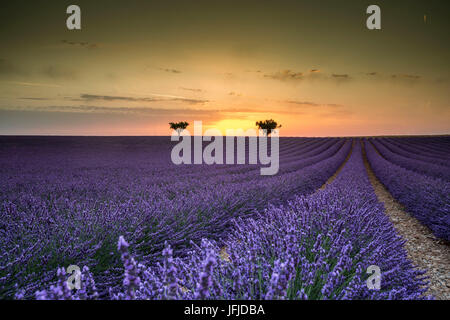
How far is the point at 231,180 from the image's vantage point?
6.16 metres

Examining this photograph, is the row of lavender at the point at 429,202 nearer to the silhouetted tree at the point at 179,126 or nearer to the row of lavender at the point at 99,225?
the row of lavender at the point at 99,225

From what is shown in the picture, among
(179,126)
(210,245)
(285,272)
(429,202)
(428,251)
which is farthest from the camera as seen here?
(179,126)

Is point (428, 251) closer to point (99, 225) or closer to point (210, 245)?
point (210, 245)

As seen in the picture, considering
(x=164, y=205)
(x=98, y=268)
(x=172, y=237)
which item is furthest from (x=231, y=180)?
(x=98, y=268)

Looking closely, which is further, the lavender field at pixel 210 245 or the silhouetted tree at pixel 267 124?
the silhouetted tree at pixel 267 124

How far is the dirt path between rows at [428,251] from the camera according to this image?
8.25 feet

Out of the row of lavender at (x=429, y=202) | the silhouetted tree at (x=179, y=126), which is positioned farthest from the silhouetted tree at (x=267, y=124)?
the row of lavender at (x=429, y=202)

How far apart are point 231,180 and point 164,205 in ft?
9.95

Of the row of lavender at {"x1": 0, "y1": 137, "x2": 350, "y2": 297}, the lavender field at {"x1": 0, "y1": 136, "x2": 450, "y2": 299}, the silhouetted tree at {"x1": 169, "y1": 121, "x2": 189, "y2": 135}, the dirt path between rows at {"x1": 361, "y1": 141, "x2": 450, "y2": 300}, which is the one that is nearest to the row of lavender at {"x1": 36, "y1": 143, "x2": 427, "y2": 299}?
the lavender field at {"x1": 0, "y1": 136, "x2": 450, "y2": 299}

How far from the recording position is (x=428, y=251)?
3355 millimetres

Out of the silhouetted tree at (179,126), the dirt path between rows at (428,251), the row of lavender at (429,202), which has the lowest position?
the dirt path between rows at (428,251)

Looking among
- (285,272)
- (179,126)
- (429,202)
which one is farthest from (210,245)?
(179,126)

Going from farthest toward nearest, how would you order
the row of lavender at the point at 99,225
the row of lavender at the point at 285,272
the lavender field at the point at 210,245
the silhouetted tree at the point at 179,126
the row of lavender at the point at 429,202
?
the silhouetted tree at the point at 179,126, the row of lavender at the point at 429,202, the row of lavender at the point at 99,225, the lavender field at the point at 210,245, the row of lavender at the point at 285,272

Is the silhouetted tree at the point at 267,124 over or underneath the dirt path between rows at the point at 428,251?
over
